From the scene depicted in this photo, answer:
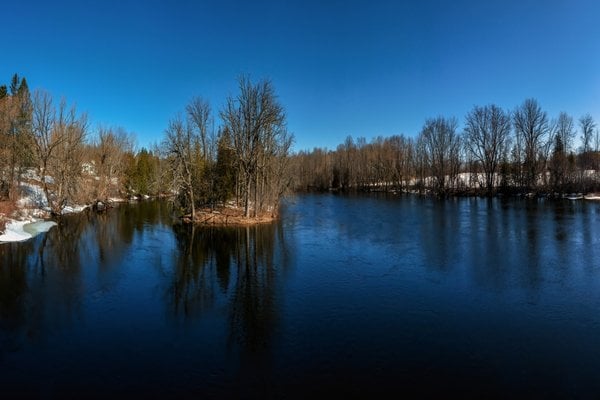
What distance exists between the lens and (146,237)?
26.4 m

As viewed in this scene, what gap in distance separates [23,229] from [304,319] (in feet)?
86.6

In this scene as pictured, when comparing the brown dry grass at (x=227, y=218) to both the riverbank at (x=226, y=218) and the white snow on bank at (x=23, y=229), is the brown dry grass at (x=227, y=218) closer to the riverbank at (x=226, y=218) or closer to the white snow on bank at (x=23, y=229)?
the riverbank at (x=226, y=218)

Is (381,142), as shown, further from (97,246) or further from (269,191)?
(97,246)

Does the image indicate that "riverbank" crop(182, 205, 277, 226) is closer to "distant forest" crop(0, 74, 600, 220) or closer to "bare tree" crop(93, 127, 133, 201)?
"distant forest" crop(0, 74, 600, 220)

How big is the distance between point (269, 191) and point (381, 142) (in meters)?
85.4

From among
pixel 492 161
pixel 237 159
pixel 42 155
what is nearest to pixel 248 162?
pixel 237 159

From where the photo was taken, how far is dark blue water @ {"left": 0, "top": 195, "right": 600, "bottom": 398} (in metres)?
8.00

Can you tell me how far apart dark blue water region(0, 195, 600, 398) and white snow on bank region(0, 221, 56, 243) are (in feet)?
6.61

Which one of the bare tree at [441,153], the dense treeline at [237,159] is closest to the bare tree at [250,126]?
the dense treeline at [237,159]

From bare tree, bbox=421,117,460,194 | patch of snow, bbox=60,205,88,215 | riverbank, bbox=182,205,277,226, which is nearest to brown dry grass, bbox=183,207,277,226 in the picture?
riverbank, bbox=182,205,277,226

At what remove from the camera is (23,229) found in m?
27.8

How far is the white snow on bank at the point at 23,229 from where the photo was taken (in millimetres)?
24194

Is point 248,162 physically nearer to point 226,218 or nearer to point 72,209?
point 226,218

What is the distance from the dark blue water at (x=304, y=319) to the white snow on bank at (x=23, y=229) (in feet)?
6.61
